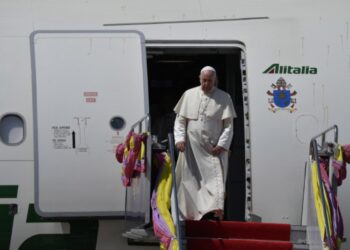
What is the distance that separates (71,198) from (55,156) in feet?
1.50

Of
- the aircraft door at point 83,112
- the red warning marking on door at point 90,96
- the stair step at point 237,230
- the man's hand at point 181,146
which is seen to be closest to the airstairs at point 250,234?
the stair step at point 237,230

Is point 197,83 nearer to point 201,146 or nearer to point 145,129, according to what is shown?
point 145,129

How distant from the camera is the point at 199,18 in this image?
771 cm

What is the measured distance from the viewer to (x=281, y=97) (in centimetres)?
752

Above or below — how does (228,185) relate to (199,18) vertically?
below

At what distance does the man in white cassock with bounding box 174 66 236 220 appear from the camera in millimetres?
6957

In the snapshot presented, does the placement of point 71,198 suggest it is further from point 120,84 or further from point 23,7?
point 23,7

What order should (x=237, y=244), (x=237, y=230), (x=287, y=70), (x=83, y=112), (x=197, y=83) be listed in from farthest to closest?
(x=197, y=83)
(x=287, y=70)
(x=83, y=112)
(x=237, y=230)
(x=237, y=244)

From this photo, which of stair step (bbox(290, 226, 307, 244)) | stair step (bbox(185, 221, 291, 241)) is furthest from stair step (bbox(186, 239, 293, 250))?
stair step (bbox(290, 226, 307, 244))

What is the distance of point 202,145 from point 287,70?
4.27ft

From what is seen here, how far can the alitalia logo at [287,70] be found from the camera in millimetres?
7570

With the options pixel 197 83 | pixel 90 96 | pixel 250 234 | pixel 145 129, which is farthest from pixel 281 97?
pixel 197 83

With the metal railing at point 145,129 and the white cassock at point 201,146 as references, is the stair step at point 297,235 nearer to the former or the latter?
the white cassock at point 201,146

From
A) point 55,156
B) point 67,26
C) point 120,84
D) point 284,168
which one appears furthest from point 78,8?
point 284,168
